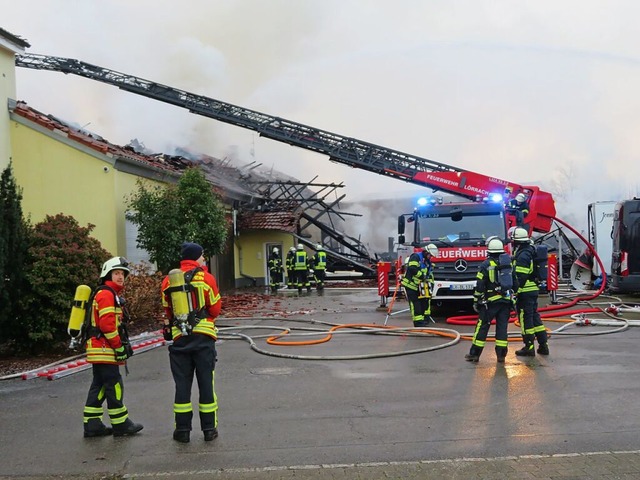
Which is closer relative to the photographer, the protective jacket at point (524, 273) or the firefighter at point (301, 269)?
the protective jacket at point (524, 273)

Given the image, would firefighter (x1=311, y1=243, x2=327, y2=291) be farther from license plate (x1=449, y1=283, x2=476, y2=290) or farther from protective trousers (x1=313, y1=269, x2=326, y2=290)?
license plate (x1=449, y1=283, x2=476, y2=290)

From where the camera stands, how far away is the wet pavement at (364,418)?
4246 millimetres

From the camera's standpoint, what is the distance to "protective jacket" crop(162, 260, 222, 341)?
16.0ft

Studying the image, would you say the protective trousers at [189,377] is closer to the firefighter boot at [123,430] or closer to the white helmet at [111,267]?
the firefighter boot at [123,430]

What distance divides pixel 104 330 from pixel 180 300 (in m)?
0.79

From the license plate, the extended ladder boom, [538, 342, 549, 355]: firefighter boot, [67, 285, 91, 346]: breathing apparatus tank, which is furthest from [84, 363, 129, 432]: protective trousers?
the extended ladder boom

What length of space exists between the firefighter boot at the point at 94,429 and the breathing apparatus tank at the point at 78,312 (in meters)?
0.73

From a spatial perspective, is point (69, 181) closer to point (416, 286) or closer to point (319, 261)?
point (416, 286)

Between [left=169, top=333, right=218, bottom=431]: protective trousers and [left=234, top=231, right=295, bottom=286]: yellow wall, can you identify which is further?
[left=234, top=231, right=295, bottom=286]: yellow wall

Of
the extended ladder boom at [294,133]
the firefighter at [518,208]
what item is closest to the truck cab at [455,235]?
the firefighter at [518,208]

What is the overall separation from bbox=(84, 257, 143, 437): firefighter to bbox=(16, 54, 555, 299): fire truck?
793 centimetres

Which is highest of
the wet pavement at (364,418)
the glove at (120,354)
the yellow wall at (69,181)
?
the yellow wall at (69,181)

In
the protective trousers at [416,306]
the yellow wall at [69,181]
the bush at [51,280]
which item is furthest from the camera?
the yellow wall at [69,181]

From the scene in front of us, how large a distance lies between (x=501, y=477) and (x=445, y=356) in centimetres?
424
